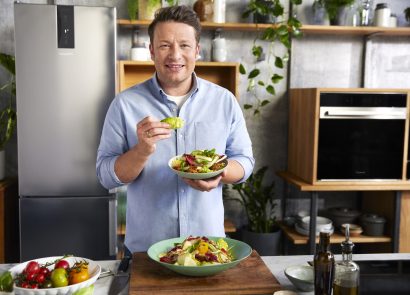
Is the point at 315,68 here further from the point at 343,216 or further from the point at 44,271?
the point at 44,271

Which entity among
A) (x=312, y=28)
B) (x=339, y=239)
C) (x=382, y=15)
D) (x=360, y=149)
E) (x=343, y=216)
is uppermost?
(x=382, y=15)

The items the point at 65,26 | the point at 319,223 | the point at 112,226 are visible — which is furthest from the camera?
the point at 319,223

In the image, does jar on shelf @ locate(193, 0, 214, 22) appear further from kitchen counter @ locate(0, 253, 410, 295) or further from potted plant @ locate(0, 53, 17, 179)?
kitchen counter @ locate(0, 253, 410, 295)

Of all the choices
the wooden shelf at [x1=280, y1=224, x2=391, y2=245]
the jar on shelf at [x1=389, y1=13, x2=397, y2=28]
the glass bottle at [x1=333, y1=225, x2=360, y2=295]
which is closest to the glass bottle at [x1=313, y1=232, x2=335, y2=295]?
the glass bottle at [x1=333, y1=225, x2=360, y2=295]

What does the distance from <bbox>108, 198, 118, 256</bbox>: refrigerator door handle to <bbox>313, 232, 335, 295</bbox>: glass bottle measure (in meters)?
1.89

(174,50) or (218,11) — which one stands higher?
(218,11)

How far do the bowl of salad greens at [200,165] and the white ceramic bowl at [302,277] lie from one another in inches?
15.4

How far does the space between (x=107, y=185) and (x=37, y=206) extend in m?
1.31

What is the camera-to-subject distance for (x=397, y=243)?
3088mm

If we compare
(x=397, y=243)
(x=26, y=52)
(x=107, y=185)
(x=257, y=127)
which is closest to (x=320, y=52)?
(x=257, y=127)

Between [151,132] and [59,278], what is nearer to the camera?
[59,278]

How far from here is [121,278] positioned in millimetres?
1325

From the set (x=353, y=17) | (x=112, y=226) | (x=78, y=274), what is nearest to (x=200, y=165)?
(x=78, y=274)

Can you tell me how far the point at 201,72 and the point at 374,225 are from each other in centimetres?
166
